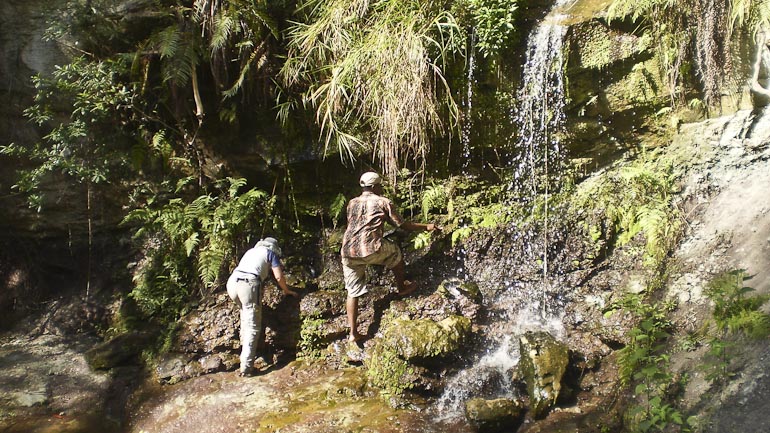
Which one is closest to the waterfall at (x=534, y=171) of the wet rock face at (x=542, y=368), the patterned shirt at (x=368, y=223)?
the wet rock face at (x=542, y=368)

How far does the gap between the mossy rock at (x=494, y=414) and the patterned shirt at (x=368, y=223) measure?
2059 millimetres

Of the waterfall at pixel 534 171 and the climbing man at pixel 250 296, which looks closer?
the waterfall at pixel 534 171

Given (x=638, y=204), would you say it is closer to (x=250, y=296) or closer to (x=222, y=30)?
(x=250, y=296)

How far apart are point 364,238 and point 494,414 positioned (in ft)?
7.62

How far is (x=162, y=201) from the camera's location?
7832 mm

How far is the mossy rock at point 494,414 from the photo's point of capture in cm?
478

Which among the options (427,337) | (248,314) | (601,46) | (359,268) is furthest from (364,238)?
(601,46)

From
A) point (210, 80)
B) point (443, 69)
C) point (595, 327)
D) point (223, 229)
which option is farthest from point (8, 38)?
point (595, 327)

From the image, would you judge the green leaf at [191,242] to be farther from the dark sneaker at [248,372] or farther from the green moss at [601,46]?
the green moss at [601,46]

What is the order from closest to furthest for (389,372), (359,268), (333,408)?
(333,408), (389,372), (359,268)

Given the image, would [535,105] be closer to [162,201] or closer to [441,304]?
[441,304]

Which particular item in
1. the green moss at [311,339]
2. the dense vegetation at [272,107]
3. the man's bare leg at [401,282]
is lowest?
the green moss at [311,339]

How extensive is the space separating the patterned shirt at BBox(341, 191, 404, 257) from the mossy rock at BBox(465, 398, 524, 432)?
6.75ft

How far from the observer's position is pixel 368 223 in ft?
20.1
